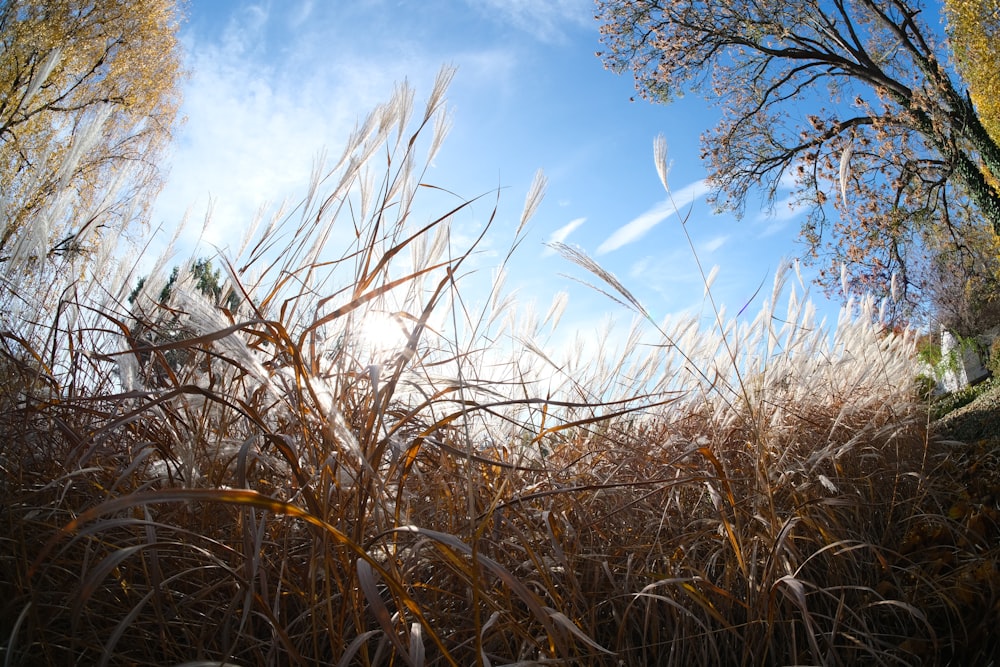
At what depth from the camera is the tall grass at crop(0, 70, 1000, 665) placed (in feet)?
3.13

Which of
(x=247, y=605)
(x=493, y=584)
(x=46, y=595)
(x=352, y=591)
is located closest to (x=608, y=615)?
(x=493, y=584)

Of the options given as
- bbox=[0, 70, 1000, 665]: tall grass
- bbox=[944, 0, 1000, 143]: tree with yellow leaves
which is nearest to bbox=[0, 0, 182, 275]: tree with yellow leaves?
bbox=[0, 70, 1000, 665]: tall grass

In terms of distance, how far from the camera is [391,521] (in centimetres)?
123

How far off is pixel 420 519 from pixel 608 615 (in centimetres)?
50

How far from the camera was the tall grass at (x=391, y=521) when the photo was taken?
0.95 meters

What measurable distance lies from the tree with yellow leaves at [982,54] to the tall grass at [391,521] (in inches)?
385

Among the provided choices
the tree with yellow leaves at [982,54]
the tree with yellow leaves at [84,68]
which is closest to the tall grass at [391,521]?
the tree with yellow leaves at [84,68]

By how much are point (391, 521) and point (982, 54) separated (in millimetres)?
11545

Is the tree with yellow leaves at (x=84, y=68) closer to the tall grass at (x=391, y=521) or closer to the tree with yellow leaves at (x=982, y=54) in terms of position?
the tall grass at (x=391, y=521)

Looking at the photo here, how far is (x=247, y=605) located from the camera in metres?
Result: 0.90

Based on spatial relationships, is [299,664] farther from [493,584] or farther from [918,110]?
[918,110]

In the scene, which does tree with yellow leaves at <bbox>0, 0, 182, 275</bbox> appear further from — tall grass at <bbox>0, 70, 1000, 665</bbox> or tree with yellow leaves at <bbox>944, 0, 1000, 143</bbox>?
tree with yellow leaves at <bbox>944, 0, 1000, 143</bbox>

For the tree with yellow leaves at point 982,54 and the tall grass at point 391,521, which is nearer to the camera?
the tall grass at point 391,521

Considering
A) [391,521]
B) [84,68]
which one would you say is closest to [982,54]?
[391,521]
